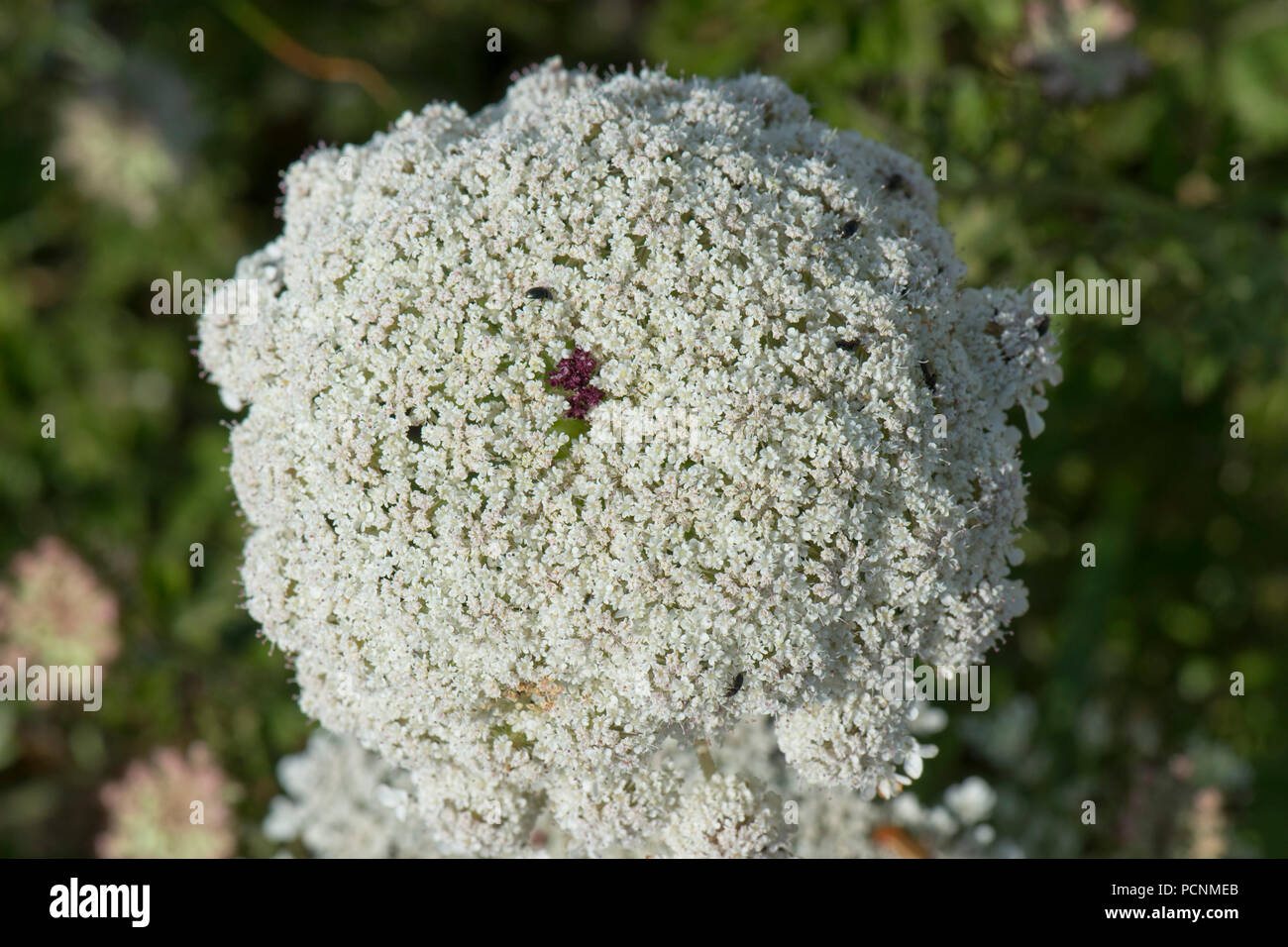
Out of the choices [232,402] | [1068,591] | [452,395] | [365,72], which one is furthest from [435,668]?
[365,72]

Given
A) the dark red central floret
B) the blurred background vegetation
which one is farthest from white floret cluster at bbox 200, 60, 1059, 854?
the blurred background vegetation

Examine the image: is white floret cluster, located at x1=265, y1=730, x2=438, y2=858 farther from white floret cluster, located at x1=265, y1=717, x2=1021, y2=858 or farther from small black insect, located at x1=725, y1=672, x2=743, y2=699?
small black insect, located at x1=725, y1=672, x2=743, y2=699

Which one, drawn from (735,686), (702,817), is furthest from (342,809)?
(735,686)

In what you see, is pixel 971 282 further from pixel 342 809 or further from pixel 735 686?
pixel 342 809

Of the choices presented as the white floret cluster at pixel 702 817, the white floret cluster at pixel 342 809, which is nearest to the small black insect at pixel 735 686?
the white floret cluster at pixel 702 817

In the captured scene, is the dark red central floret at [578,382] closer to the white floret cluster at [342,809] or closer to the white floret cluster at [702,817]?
the white floret cluster at [702,817]
